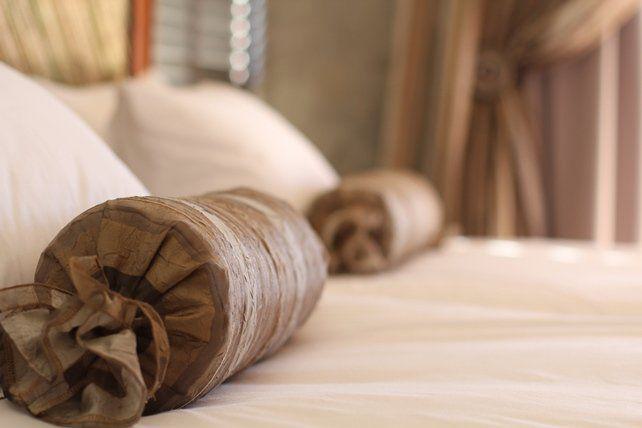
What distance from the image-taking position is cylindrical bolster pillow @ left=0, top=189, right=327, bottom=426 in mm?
566

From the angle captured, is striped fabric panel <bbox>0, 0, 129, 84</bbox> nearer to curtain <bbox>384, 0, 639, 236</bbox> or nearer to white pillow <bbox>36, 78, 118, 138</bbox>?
white pillow <bbox>36, 78, 118, 138</bbox>

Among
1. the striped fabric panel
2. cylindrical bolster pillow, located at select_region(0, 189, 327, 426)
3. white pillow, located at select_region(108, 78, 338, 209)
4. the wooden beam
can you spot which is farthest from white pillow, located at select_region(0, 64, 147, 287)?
the wooden beam

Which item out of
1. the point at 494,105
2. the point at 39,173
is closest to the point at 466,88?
the point at 494,105

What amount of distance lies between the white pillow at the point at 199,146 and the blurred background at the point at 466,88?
3.31 feet

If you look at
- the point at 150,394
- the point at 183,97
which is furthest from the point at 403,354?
the point at 183,97

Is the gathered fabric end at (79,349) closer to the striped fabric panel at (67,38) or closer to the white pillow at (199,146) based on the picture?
the white pillow at (199,146)

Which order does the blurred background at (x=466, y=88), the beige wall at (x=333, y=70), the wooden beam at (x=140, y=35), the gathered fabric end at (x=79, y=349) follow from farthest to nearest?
the beige wall at (x=333, y=70) < the blurred background at (x=466, y=88) < the wooden beam at (x=140, y=35) < the gathered fabric end at (x=79, y=349)

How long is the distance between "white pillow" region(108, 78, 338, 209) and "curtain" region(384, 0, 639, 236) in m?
1.32

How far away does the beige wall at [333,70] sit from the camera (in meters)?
3.15

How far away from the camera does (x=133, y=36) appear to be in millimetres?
1876

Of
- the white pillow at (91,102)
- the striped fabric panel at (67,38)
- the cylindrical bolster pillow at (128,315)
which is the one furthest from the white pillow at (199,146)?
the cylindrical bolster pillow at (128,315)

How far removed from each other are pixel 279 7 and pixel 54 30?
170cm

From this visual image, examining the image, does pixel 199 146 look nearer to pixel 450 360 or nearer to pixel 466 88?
pixel 450 360

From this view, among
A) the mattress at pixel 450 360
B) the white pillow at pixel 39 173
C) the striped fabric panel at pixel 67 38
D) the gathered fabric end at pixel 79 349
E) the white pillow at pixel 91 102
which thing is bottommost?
the mattress at pixel 450 360
